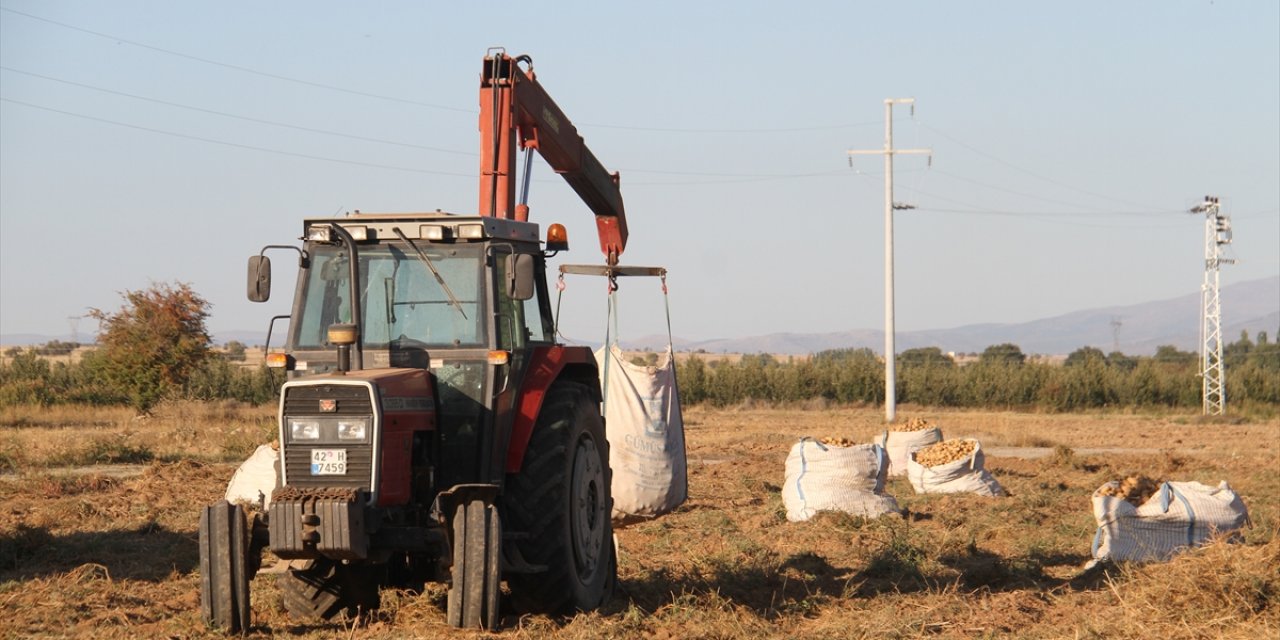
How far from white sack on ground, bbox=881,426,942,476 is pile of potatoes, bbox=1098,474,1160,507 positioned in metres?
5.28

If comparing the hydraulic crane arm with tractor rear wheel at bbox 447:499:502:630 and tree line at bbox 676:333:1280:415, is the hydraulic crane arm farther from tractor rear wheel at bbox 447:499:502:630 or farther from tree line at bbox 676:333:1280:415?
tree line at bbox 676:333:1280:415

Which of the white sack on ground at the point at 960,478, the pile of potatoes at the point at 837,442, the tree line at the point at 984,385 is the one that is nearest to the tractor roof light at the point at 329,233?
the pile of potatoes at the point at 837,442

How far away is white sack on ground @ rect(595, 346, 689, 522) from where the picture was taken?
9.88 meters

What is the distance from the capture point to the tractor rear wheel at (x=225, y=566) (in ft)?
22.9

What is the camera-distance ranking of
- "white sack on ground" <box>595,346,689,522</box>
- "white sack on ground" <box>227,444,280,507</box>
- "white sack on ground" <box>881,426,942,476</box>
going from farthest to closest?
"white sack on ground" <box>881,426,942,476</box>, "white sack on ground" <box>227,444,280,507</box>, "white sack on ground" <box>595,346,689,522</box>

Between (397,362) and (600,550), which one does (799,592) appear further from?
(397,362)

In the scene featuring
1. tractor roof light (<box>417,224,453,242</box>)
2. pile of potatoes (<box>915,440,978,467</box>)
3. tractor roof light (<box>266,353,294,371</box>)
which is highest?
tractor roof light (<box>417,224,453,242</box>)

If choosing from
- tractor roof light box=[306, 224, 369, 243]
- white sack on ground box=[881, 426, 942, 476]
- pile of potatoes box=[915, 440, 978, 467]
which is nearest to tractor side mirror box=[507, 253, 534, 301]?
tractor roof light box=[306, 224, 369, 243]

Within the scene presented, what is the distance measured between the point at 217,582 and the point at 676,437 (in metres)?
4.12

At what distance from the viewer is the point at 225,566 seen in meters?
7.02

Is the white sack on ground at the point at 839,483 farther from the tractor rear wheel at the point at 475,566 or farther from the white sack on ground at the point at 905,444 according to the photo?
the tractor rear wheel at the point at 475,566

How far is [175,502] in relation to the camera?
1491 cm

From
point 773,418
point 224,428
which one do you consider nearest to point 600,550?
point 224,428

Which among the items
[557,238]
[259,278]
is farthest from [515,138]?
[259,278]
